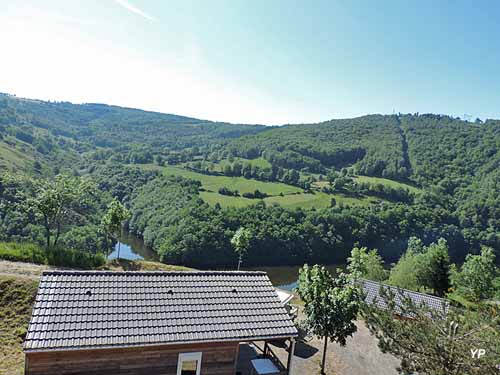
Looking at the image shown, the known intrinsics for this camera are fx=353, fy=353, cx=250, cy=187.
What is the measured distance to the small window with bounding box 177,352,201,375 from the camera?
8.48 metres

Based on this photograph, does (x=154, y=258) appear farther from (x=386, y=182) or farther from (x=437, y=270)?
(x=386, y=182)

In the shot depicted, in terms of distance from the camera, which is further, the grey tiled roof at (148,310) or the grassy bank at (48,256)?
the grassy bank at (48,256)

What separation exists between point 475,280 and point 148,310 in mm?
29008

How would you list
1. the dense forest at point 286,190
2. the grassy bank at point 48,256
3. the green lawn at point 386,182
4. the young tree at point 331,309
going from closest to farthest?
the young tree at point 331,309, the grassy bank at point 48,256, the dense forest at point 286,190, the green lawn at point 386,182

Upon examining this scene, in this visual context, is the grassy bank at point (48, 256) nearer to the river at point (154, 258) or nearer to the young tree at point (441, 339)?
the young tree at point (441, 339)

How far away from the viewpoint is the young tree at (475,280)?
2842cm

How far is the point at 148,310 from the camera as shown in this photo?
8.70 metres

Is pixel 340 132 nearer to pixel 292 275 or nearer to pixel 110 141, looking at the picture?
pixel 292 275

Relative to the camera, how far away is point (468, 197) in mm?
70375

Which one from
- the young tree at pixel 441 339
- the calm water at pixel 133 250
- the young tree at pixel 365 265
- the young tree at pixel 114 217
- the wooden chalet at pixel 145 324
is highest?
the young tree at pixel 441 339

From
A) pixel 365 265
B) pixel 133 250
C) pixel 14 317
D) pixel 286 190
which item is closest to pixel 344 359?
pixel 14 317

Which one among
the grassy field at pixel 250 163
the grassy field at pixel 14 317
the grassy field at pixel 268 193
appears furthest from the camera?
the grassy field at pixel 250 163

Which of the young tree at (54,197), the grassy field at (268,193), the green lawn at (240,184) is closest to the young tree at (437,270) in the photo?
the young tree at (54,197)

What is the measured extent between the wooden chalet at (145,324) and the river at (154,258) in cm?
3017
